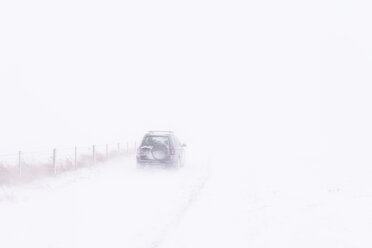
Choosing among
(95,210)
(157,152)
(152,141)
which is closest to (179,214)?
(95,210)

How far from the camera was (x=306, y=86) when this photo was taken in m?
194

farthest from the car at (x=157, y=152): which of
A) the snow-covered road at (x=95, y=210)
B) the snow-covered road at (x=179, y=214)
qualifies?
the snow-covered road at (x=179, y=214)

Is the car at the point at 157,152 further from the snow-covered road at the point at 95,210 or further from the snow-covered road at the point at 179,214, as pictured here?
the snow-covered road at the point at 179,214

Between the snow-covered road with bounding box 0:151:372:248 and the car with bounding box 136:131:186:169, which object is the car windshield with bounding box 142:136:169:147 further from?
the snow-covered road with bounding box 0:151:372:248

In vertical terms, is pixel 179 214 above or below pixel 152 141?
below

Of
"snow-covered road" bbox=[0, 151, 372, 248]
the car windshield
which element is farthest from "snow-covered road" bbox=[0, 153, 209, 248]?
the car windshield

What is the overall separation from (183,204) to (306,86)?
7440 inches

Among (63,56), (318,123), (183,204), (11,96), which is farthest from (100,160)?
(63,56)

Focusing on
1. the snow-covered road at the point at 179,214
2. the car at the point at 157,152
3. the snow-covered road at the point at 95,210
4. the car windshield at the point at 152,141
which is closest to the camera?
the snow-covered road at the point at 179,214

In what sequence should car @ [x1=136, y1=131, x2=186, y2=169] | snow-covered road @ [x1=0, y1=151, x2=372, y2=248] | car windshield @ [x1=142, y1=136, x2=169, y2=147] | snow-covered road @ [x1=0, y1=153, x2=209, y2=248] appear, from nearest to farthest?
1. snow-covered road @ [x1=0, y1=151, x2=372, y2=248]
2. snow-covered road @ [x1=0, y1=153, x2=209, y2=248]
3. car @ [x1=136, y1=131, x2=186, y2=169]
4. car windshield @ [x1=142, y1=136, x2=169, y2=147]

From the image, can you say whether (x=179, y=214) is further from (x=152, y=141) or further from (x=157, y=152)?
(x=152, y=141)

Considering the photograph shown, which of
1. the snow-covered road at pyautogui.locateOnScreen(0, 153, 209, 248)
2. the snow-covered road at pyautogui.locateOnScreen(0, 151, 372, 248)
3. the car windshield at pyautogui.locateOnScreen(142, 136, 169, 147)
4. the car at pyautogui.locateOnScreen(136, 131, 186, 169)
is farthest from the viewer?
the car windshield at pyautogui.locateOnScreen(142, 136, 169, 147)

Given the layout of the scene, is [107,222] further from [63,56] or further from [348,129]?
[63,56]

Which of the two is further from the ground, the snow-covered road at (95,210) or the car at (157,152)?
the car at (157,152)
